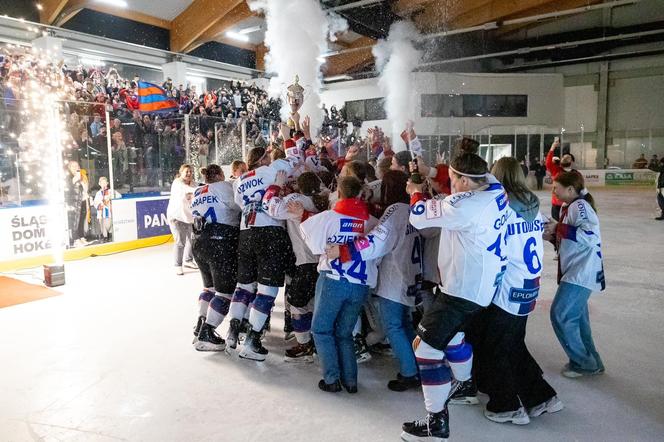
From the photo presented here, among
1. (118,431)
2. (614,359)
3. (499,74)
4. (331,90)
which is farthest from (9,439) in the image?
(499,74)

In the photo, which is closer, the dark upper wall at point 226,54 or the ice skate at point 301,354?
the ice skate at point 301,354

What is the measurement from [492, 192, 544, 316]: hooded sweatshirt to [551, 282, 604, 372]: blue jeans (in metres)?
0.72

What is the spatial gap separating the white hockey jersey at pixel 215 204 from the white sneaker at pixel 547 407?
2.82 m

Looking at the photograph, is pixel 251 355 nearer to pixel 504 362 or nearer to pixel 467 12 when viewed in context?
pixel 504 362

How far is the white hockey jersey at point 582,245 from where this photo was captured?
350 cm

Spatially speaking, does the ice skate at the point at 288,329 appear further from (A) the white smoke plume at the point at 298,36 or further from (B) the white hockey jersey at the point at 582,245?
(A) the white smoke plume at the point at 298,36

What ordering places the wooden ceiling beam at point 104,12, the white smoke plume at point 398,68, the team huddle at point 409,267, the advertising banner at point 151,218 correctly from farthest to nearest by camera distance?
the white smoke plume at point 398,68
the wooden ceiling beam at point 104,12
the advertising banner at point 151,218
the team huddle at point 409,267

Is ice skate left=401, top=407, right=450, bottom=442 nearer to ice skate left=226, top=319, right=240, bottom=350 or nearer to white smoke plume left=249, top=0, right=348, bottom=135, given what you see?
ice skate left=226, top=319, right=240, bottom=350

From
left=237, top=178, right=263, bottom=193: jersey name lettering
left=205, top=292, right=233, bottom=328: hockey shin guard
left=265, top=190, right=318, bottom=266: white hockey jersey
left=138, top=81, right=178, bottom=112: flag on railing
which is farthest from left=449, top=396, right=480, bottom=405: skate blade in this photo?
left=138, top=81, right=178, bottom=112: flag on railing

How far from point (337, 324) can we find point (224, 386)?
101 cm

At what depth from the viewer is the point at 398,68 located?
22.5 m

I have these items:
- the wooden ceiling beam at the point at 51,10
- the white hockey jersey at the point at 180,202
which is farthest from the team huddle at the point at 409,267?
the wooden ceiling beam at the point at 51,10

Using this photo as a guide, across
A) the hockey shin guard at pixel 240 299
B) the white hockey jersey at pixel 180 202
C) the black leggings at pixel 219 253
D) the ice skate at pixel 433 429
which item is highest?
the white hockey jersey at pixel 180 202

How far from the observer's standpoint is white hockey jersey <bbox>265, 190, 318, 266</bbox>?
381 cm
